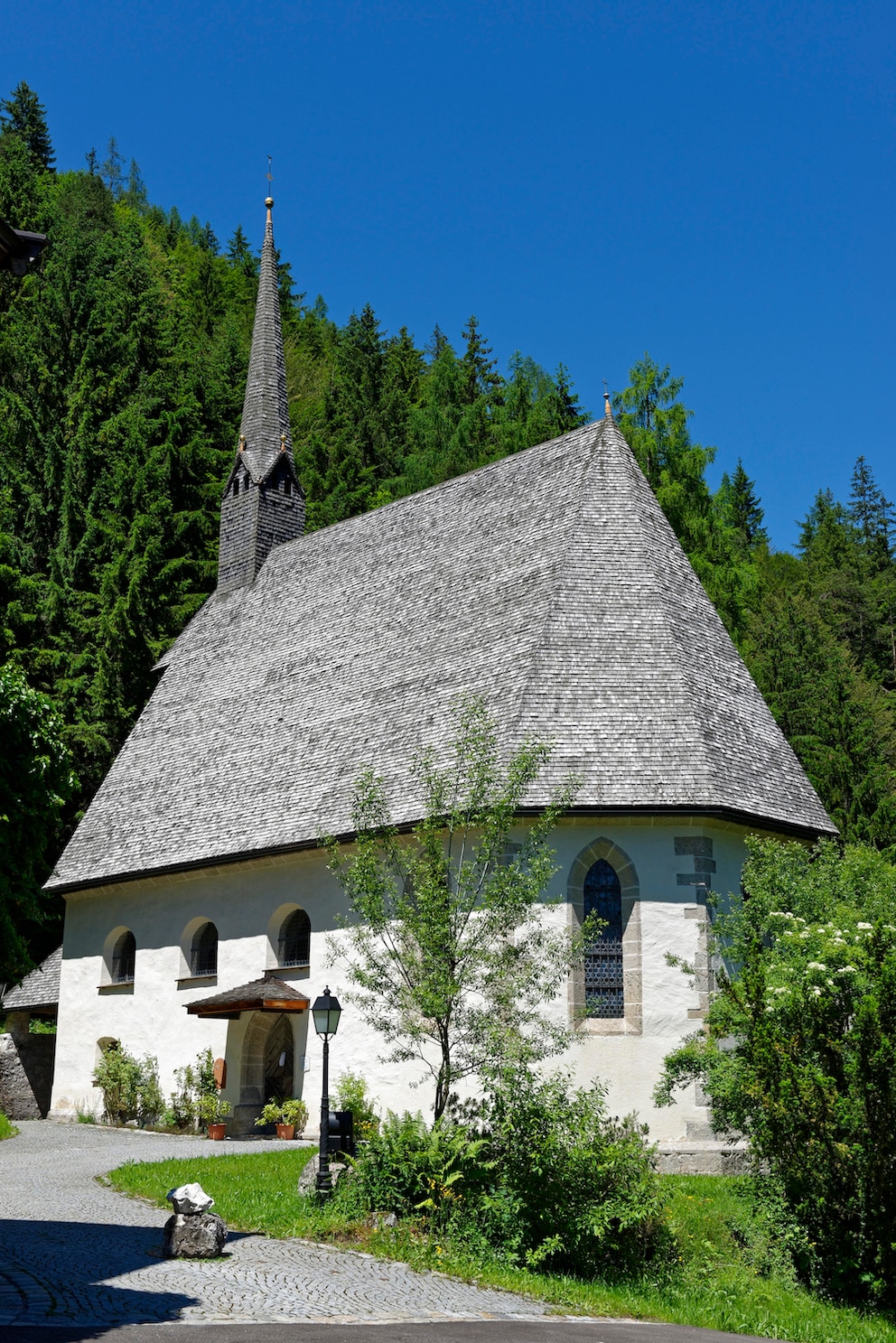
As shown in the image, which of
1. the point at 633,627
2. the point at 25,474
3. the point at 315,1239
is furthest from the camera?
the point at 25,474

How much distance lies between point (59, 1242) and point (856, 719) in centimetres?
2348

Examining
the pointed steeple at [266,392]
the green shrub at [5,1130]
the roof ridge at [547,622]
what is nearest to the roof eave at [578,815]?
the roof ridge at [547,622]

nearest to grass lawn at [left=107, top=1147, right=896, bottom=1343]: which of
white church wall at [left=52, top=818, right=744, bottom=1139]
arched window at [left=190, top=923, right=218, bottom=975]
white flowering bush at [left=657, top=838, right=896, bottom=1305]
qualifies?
white flowering bush at [left=657, top=838, right=896, bottom=1305]

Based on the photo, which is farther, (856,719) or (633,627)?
(856,719)

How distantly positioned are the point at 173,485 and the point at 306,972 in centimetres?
1879

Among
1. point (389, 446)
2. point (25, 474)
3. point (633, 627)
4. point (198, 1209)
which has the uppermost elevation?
point (389, 446)

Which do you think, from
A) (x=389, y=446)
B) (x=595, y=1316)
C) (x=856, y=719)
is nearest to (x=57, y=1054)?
(x=595, y=1316)

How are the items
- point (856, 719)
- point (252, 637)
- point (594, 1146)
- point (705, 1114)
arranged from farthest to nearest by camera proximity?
point (856, 719), point (252, 637), point (705, 1114), point (594, 1146)

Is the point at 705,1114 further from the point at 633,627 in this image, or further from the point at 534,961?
the point at 633,627

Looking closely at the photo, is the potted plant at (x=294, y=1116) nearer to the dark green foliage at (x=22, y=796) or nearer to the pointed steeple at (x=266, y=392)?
the dark green foliage at (x=22, y=796)

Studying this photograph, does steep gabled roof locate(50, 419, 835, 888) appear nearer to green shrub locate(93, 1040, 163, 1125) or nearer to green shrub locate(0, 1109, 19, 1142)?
green shrub locate(93, 1040, 163, 1125)

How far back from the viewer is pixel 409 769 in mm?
18359

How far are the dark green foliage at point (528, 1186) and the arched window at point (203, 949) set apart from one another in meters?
10.2

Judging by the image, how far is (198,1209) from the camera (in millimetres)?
10000
